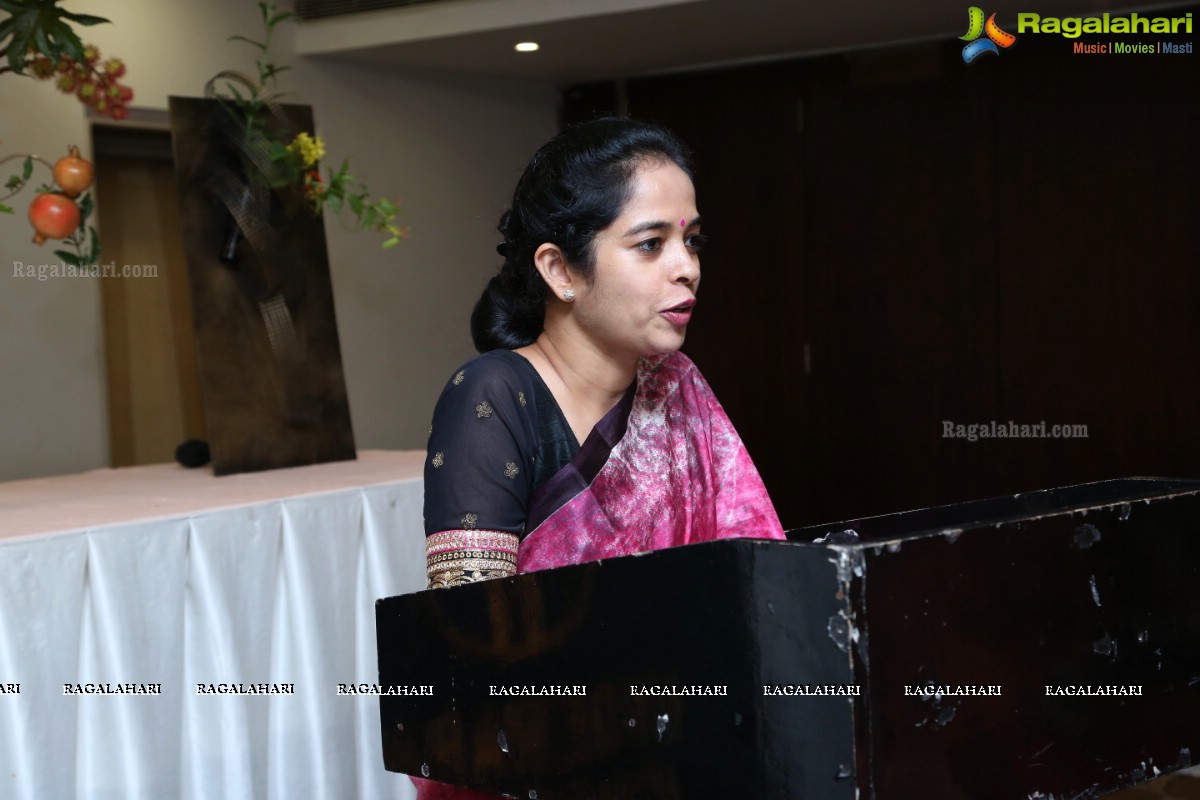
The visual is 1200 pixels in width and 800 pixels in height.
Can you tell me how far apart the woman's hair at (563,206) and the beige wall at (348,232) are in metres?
1.95

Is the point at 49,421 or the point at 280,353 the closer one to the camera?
the point at 280,353

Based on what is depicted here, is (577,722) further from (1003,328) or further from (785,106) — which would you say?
(785,106)

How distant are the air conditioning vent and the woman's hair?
3322mm

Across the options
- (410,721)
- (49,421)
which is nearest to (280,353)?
(49,421)

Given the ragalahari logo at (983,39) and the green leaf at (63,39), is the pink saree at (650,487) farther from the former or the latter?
the ragalahari logo at (983,39)

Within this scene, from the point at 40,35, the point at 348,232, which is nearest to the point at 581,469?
the point at 40,35

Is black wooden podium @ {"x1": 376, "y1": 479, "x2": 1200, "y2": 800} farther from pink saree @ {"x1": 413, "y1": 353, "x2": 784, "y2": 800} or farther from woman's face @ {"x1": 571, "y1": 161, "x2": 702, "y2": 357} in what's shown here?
woman's face @ {"x1": 571, "y1": 161, "x2": 702, "y2": 357}

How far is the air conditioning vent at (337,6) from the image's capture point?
452 centimetres

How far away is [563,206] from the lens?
1.33m

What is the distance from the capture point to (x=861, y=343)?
5371 mm

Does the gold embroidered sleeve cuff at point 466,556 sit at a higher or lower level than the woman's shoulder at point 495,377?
lower

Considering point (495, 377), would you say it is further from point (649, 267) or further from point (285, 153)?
point (285, 153)

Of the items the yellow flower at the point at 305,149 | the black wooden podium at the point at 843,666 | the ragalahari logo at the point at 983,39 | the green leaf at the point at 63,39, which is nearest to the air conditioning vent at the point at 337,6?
the yellow flower at the point at 305,149

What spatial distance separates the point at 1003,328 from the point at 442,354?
231 centimetres
